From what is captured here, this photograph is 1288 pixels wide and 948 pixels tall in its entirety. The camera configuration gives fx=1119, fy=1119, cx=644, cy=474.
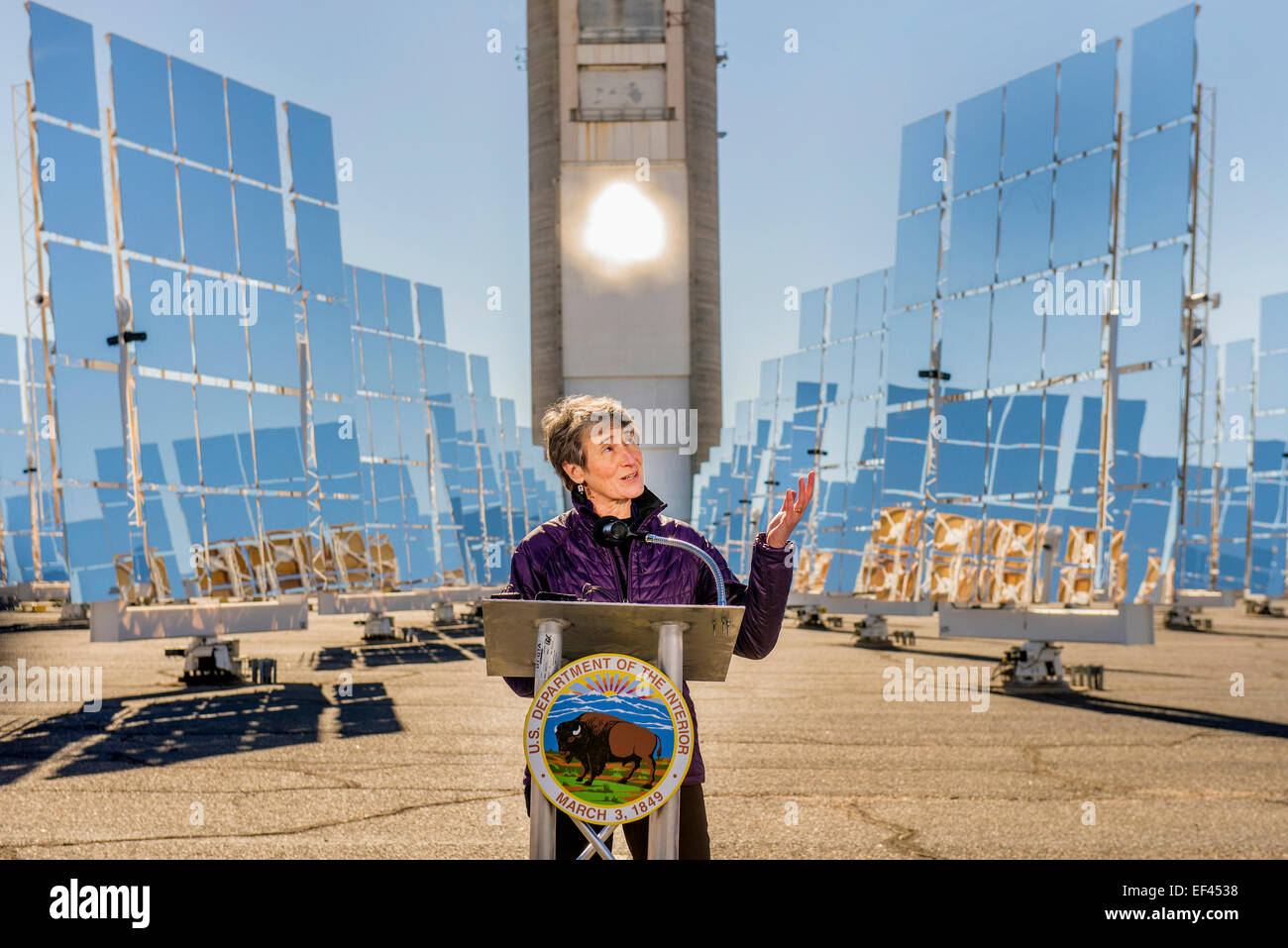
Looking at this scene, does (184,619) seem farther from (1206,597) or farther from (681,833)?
(1206,597)

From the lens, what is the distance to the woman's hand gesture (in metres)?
3.12

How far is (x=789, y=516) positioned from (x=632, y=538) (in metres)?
0.46

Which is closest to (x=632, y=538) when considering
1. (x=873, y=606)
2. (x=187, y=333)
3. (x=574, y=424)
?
(x=574, y=424)

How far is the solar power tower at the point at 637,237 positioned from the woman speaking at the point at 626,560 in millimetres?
19652

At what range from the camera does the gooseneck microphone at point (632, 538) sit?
10.2 ft

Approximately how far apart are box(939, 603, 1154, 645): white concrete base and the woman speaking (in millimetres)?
9855

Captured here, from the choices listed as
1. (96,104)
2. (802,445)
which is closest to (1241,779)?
(96,104)

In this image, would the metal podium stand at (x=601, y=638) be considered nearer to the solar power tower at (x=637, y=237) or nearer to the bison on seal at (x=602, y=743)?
the bison on seal at (x=602, y=743)

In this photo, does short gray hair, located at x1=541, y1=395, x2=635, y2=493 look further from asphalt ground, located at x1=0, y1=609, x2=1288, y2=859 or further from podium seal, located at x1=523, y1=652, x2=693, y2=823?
asphalt ground, located at x1=0, y1=609, x2=1288, y2=859

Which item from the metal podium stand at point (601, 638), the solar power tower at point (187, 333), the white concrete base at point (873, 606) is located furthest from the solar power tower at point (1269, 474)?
the metal podium stand at point (601, 638)

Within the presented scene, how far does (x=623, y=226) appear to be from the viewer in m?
25.4

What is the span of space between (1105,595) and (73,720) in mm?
11074
